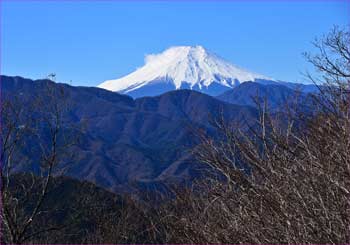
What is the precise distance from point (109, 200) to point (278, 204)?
79.9ft

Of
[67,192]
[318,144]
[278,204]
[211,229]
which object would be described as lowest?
[67,192]

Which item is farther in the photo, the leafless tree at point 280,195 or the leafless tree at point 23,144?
the leafless tree at point 23,144

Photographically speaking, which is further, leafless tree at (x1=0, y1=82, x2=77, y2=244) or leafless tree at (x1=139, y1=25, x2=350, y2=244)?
leafless tree at (x1=0, y1=82, x2=77, y2=244)

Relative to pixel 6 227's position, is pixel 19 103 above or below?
above

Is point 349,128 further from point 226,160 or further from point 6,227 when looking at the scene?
point 6,227

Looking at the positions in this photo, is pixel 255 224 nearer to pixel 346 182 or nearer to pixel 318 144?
pixel 346 182

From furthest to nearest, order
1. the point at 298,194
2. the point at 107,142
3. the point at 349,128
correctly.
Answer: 1. the point at 107,142
2. the point at 349,128
3. the point at 298,194

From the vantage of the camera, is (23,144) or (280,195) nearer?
(280,195)

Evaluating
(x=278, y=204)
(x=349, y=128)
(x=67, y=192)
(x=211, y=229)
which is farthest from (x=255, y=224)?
(x=67, y=192)

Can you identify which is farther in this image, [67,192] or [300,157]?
[67,192]

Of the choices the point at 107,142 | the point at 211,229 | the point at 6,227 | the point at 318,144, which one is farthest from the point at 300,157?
the point at 107,142

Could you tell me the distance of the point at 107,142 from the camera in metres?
182

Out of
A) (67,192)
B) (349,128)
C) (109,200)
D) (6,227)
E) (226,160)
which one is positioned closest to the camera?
(349,128)

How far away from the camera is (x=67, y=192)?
35281mm
